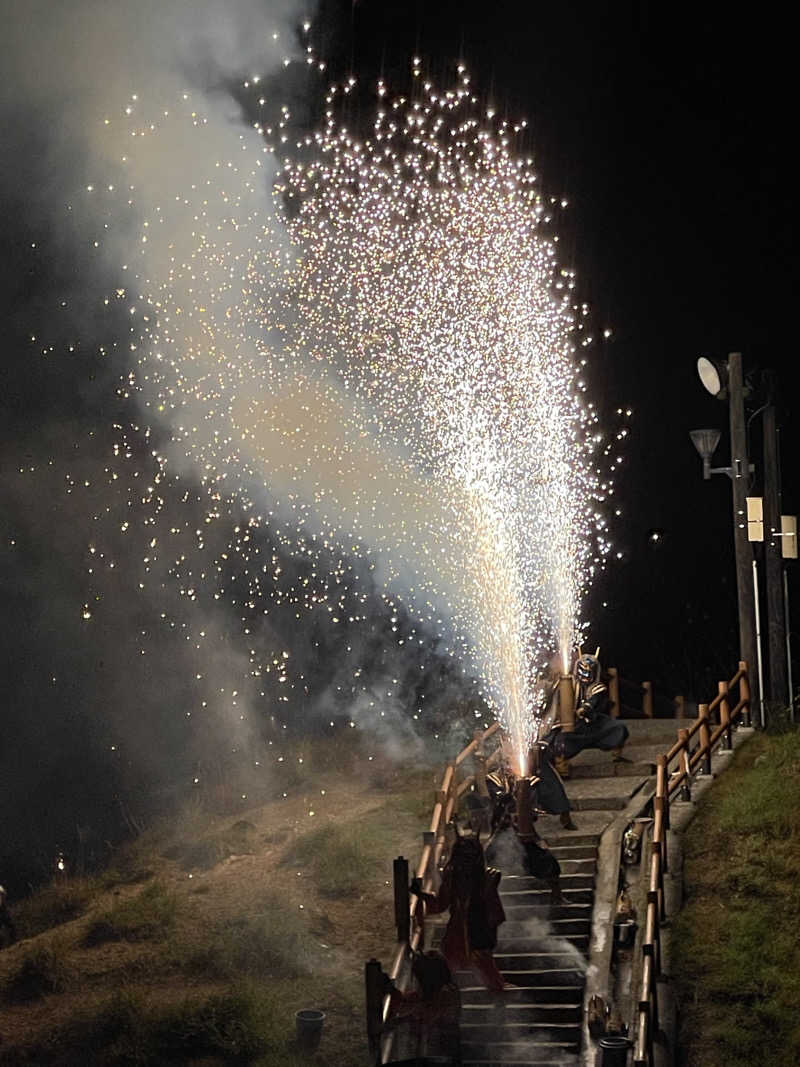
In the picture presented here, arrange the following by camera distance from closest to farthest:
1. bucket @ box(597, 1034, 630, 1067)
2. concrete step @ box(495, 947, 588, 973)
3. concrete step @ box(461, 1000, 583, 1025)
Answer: bucket @ box(597, 1034, 630, 1067), concrete step @ box(461, 1000, 583, 1025), concrete step @ box(495, 947, 588, 973)

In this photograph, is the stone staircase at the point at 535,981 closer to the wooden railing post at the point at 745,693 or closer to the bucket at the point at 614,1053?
the bucket at the point at 614,1053

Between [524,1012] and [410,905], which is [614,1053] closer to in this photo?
[524,1012]

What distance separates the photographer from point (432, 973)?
35.3 ft

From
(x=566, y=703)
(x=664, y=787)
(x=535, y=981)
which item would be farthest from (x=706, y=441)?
(x=535, y=981)

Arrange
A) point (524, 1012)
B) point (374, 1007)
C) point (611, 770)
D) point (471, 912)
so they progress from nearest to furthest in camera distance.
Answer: point (374, 1007)
point (524, 1012)
point (471, 912)
point (611, 770)

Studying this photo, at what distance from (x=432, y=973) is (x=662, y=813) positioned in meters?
3.20

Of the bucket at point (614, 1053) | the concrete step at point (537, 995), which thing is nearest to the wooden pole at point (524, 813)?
the concrete step at point (537, 995)

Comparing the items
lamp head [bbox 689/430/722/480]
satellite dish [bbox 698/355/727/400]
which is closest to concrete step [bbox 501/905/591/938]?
lamp head [bbox 689/430/722/480]

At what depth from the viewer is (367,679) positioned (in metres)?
23.2

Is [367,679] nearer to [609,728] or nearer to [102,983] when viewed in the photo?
[609,728]

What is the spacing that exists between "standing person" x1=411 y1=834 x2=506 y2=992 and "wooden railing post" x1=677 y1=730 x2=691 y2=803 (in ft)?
11.9

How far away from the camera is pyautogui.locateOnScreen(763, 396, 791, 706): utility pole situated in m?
16.6

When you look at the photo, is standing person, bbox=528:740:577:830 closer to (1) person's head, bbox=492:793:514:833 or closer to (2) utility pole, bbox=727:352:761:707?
(1) person's head, bbox=492:793:514:833

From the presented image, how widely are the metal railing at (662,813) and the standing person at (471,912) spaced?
1.39 m
